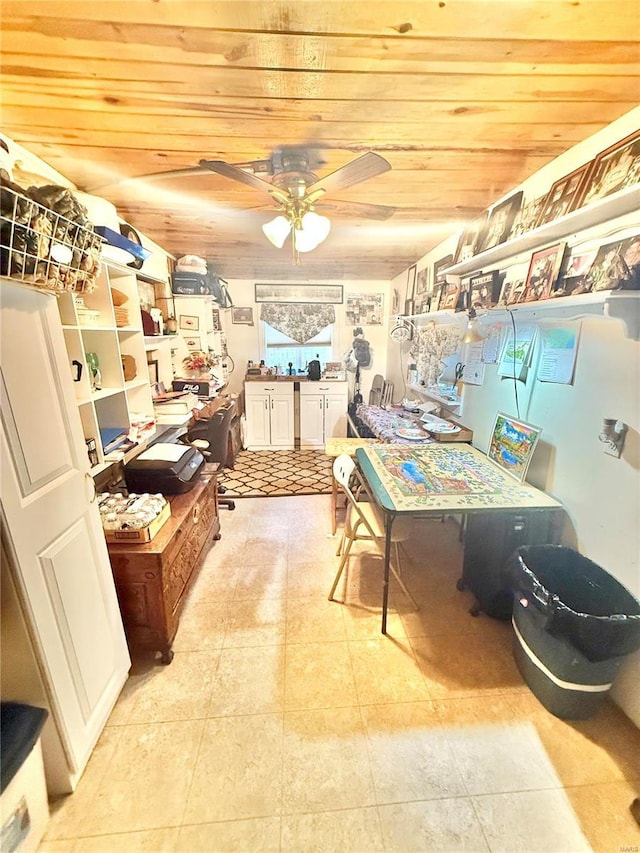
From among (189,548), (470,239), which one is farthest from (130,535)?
(470,239)

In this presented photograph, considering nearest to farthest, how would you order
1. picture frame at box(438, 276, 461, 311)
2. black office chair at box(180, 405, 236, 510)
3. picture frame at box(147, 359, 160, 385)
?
1. picture frame at box(438, 276, 461, 311)
2. picture frame at box(147, 359, 160, 385)
3. black office chair at box(180, 405, 236, 510)

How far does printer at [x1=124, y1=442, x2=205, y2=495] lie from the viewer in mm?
1976

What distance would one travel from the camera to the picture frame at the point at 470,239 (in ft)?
7.68

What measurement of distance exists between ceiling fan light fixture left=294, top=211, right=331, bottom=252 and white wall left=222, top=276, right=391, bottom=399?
3117mm

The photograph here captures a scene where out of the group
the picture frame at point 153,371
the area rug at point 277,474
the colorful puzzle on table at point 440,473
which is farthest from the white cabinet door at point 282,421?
the colorful puzzle on table at point 440,473

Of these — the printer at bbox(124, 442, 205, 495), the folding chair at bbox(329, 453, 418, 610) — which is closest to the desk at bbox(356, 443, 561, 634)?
the folding chair at bbox(329, 453, 418, 610)

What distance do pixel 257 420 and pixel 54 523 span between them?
3472mm

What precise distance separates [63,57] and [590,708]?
2.95 metres

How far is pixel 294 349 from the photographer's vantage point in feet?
16.4

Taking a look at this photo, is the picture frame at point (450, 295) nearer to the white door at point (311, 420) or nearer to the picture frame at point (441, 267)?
the picture frame at point (441, 267)

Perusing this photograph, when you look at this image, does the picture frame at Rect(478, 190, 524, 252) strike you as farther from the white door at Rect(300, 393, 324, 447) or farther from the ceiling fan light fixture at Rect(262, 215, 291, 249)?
the white door at Rect(300, 393, 324, 447)

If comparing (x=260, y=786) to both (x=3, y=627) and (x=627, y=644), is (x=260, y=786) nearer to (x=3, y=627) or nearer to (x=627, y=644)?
(x=3, y=627)

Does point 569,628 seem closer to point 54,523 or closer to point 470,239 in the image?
point 54,523

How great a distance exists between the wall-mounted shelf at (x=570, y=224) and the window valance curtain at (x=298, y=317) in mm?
2815
